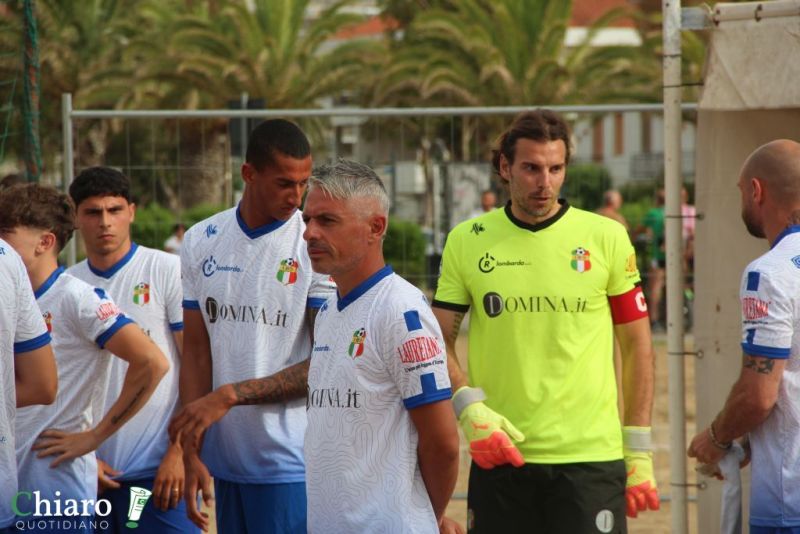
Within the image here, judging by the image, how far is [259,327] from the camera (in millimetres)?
4402

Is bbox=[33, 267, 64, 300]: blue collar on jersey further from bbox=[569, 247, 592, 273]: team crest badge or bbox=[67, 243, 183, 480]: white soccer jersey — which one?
bbox=[569, 247, 592, 273]: team crest badge

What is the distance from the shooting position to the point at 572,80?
2727cm

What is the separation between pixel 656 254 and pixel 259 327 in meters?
7.27

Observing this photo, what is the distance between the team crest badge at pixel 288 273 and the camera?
4.41 meters

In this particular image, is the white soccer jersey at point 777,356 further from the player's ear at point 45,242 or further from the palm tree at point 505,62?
the palm tree at point 505,62

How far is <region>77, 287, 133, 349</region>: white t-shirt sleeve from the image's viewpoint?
468 cm

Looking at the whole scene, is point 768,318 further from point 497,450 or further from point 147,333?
point 147,333

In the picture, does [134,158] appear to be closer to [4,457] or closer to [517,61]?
[4,457]

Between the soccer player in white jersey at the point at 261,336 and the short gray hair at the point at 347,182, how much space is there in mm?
833

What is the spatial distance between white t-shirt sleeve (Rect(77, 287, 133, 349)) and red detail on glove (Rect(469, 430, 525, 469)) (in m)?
1.34

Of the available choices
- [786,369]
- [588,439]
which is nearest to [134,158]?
[588,439]

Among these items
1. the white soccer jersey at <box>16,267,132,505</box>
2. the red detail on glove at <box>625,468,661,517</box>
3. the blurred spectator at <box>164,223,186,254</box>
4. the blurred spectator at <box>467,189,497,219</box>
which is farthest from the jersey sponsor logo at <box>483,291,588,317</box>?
the blurred spectator at <box>467,189,497,219</box>

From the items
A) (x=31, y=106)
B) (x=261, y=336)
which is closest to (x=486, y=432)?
(x=261, y=336)

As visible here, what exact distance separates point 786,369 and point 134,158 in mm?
5732
